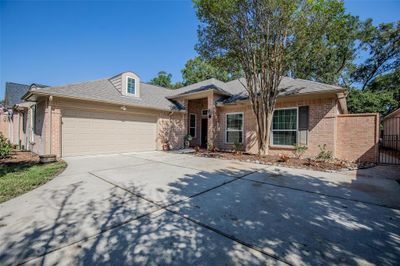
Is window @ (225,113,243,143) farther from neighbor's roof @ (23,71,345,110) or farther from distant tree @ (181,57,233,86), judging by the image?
distant tree @ (181,57,233,86)

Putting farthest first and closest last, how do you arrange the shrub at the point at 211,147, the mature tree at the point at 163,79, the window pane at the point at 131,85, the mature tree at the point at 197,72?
the mature tree at the point at 163,79 → the mature tree at the point at 197,72 → the window pane at the point at 131,85 → the shrub at the point at 211,147

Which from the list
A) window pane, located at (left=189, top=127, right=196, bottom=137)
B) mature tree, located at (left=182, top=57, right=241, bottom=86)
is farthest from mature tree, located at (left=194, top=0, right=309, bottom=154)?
mature tree, located at (left=182, top=57, right=241, bottom=86)

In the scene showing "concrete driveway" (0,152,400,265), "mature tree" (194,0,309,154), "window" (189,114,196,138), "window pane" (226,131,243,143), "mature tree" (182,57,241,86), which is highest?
"mature tree" (182,57,241,86)

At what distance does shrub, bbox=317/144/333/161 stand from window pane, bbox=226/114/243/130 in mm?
4459

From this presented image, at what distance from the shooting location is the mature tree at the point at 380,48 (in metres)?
19.3

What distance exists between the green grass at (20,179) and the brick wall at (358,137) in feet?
38.5

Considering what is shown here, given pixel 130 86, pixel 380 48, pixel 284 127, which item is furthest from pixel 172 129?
→ pixel 380 48

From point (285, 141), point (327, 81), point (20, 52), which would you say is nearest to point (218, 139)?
point (285, 141)

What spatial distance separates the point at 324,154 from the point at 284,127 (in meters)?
2.29

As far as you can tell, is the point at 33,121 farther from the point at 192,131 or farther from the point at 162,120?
the point at 192,131

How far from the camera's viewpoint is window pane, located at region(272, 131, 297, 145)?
32.0ft

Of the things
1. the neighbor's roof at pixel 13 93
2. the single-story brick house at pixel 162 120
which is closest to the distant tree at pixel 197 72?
the single-story brick house at pixel 162 120

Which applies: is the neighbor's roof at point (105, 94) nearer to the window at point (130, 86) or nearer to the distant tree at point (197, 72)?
the window at point (130, 86)

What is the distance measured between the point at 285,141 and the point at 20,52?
16031mm
